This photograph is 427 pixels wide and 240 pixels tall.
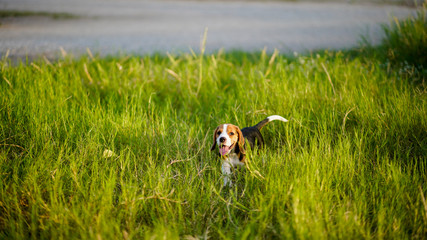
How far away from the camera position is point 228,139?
2.58m

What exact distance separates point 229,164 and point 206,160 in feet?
1.00

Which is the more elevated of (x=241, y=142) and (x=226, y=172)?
(x=241, y=142)

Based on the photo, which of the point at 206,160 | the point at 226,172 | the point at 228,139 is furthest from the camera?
the point at 206,160

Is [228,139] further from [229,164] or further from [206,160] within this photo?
[206,160]

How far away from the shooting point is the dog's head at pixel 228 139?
2584 mm

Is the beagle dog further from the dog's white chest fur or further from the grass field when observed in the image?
the grass field

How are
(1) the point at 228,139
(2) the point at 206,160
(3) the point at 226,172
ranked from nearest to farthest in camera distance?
(1) the point at 228,139
(3) the point at 226,172
(2) the point at 206,160

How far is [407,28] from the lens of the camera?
5.00m

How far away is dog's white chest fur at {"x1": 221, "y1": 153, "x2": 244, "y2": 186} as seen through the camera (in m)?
2.66

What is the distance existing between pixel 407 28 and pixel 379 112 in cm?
258

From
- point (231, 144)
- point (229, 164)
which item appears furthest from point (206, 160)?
Result: point (231, 144)

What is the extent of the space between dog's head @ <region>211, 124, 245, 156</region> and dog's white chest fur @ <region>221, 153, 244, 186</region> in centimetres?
9

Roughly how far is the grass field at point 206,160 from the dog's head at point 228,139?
0.19m

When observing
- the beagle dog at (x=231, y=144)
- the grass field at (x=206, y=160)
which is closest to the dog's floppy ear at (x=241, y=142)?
the beagle dog at (x=231, y=144)
